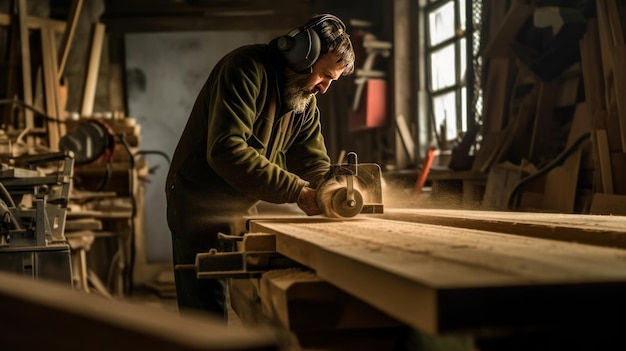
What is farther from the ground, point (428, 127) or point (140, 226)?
point (428, 127)

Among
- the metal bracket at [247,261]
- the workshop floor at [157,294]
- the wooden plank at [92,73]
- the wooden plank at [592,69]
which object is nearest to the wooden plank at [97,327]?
the metal bracket at [247,261]

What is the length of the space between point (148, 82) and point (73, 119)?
276 cm

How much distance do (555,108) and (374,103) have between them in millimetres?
4065

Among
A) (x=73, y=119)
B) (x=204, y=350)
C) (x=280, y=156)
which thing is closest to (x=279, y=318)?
(x=204, y=350)

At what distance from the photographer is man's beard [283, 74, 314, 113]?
331cm

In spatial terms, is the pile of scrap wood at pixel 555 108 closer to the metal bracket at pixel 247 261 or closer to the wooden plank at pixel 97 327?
the metal bracket at pixel 247 261

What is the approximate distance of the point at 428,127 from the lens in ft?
29.7

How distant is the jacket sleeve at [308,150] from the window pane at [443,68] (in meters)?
4.67

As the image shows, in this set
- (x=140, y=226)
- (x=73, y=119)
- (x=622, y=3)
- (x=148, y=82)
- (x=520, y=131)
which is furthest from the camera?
(x=148, y=82)

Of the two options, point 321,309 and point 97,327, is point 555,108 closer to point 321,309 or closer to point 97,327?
point 321,309

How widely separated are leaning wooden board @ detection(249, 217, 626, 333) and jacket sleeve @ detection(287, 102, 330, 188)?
185 centimetres

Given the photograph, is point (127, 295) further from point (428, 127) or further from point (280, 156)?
point (280, 156)

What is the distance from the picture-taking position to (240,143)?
116 inches

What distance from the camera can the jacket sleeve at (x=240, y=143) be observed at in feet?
9.61
